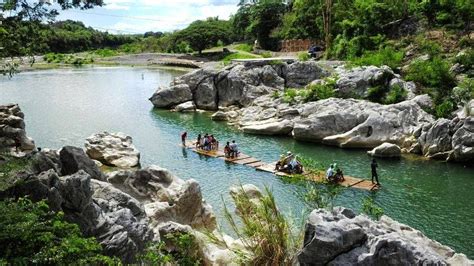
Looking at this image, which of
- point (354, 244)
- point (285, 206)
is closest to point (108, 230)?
point (354, 244)

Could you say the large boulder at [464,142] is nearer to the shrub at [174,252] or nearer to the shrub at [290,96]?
the shrub at [290,96]

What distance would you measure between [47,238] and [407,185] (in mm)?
25679

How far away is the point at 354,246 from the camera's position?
1430 centimetres

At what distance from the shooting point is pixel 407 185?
3180 cm

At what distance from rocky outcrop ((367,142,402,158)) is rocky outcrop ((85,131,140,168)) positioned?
18.1 meters

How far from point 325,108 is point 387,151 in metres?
8.89

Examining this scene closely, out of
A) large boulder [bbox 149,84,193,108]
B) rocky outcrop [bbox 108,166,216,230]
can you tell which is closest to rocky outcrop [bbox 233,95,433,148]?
large boulder [bbox 149,84,193,108]

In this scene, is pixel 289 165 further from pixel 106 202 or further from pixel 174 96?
pixel 174 96

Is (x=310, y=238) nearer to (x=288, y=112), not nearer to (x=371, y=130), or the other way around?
(x=371, y=130)

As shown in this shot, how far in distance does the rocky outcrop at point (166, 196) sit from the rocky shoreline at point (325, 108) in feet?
65.3

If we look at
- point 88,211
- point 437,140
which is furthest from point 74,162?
point 437,140

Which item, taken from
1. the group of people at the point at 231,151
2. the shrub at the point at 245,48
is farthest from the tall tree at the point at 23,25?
the shrub at the point at 245,48

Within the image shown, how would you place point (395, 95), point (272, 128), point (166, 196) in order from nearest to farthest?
point (166, 196) → point (272, 128) → point (395, 95)

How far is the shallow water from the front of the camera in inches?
1073
